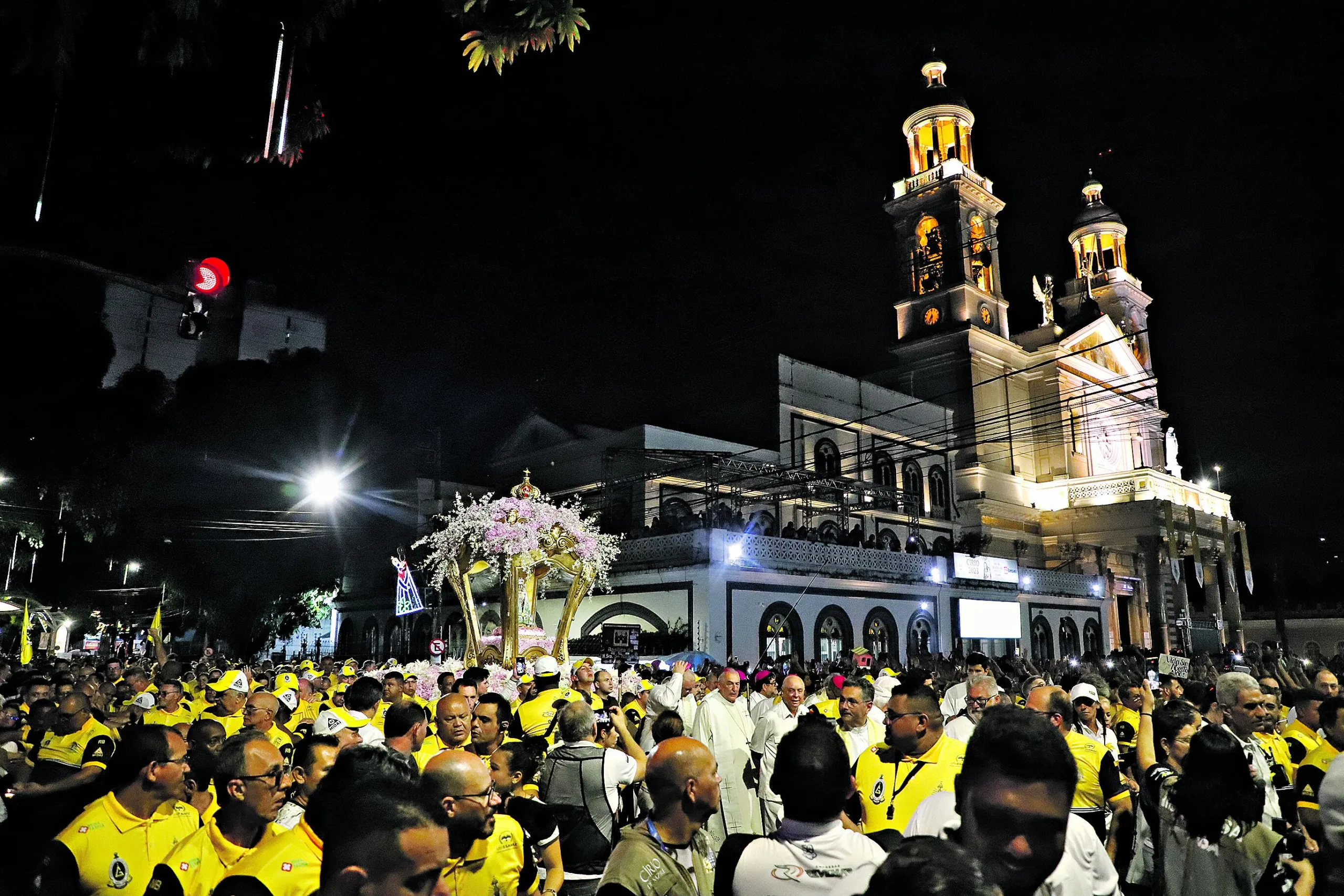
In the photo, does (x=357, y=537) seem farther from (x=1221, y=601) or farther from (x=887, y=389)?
(x=1221, y=601)

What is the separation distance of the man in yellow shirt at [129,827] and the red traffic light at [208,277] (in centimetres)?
424

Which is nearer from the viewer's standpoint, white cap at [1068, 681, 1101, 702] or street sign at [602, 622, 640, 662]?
white cap at [1068, 681, 1101, 702]

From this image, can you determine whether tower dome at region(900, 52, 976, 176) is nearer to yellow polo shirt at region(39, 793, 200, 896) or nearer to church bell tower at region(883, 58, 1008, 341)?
church bell tower at region(883, 58, 1008, 341)

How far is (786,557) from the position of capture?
29.4m

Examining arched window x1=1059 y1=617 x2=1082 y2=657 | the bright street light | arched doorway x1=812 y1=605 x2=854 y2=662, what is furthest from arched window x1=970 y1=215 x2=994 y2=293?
the bright street light

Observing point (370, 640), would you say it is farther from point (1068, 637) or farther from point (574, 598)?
point (1068, 637)

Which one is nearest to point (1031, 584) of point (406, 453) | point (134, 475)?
point (406, 453)

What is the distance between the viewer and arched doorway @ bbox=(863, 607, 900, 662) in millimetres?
31891

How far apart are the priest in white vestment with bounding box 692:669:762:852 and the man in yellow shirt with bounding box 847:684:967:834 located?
11.5 feet

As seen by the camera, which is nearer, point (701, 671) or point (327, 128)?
point (327, 128)

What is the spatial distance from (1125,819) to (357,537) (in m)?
39.9

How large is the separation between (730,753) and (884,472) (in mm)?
34629

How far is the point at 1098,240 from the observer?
65875mm

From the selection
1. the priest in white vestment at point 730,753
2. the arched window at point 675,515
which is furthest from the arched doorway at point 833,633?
the priest in white vestment at point 730,753
